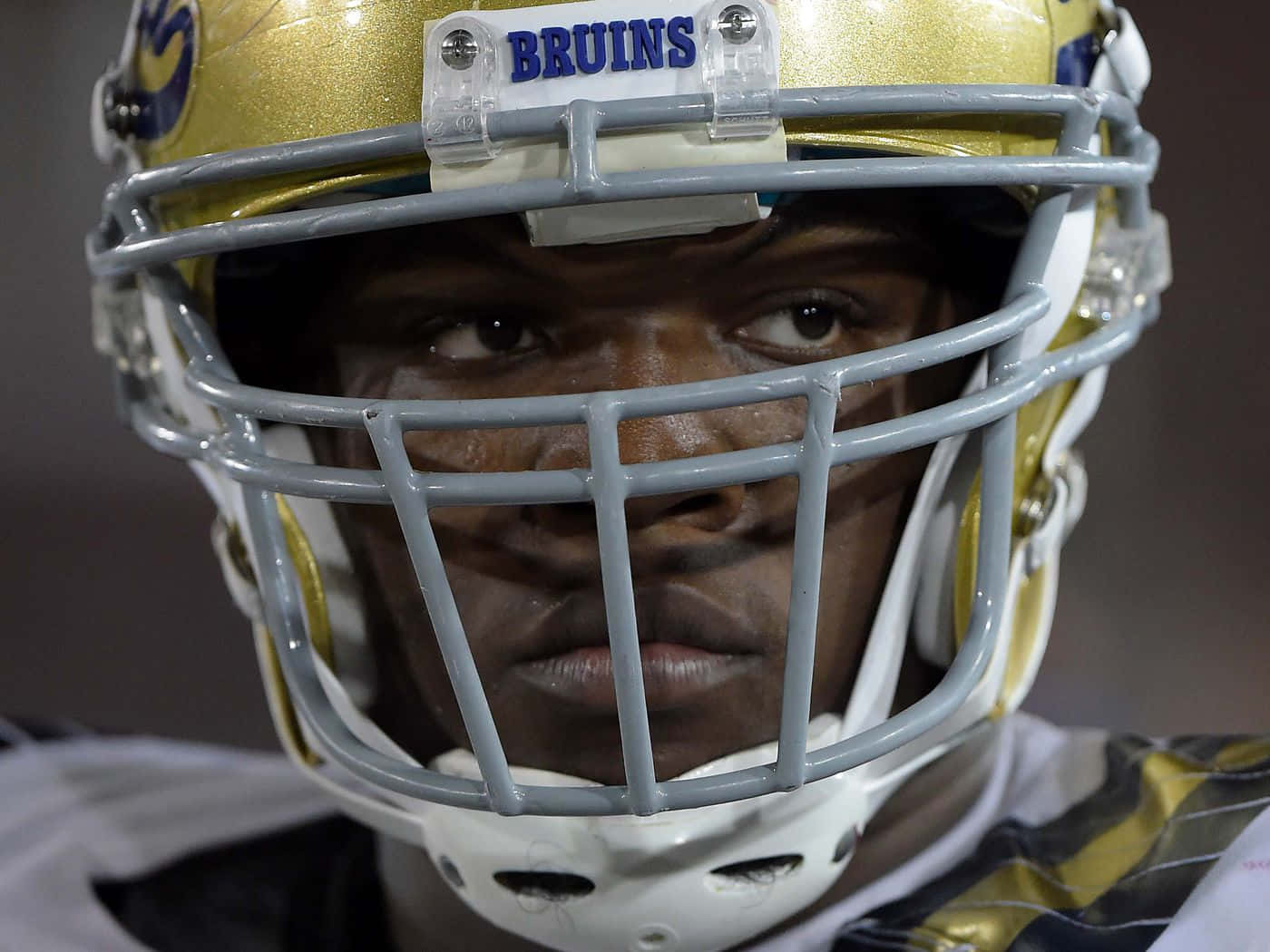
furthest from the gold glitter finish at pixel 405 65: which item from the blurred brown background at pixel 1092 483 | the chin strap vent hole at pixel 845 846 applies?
the blurred brown background at pixel 1092 483

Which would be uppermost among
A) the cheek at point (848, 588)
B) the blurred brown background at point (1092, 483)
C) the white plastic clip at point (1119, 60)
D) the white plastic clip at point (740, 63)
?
the white plastic clip at point (740, 63)

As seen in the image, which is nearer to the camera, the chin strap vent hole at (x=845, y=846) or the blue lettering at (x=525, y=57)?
the blue lettering at (x=525, y=57)

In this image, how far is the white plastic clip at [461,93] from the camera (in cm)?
63

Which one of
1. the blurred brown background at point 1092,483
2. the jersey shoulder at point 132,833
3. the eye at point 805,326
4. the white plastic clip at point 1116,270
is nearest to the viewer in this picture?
the eye at point 805,326

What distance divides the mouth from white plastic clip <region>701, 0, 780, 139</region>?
0.75 feet

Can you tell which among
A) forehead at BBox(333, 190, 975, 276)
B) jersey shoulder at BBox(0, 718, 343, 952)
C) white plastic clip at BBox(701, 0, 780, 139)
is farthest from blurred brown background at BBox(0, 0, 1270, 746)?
white plastic clip at BBox(701, 0, 780, 139)

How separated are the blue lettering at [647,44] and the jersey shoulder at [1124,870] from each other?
50cm

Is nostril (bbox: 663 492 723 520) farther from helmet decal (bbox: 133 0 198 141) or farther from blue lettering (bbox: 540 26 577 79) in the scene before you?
helmet decal (bbox: 133 0 198 141)

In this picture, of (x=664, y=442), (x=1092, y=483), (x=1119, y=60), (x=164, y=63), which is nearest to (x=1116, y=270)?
(x=1119, y=60)

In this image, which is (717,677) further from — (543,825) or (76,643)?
(76,643)

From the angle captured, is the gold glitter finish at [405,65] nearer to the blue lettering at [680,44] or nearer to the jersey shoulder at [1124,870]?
the blue lettering at [680,44]

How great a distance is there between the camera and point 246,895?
1.04 metres

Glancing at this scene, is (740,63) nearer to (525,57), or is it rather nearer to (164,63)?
(525,57)

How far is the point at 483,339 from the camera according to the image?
74cm
